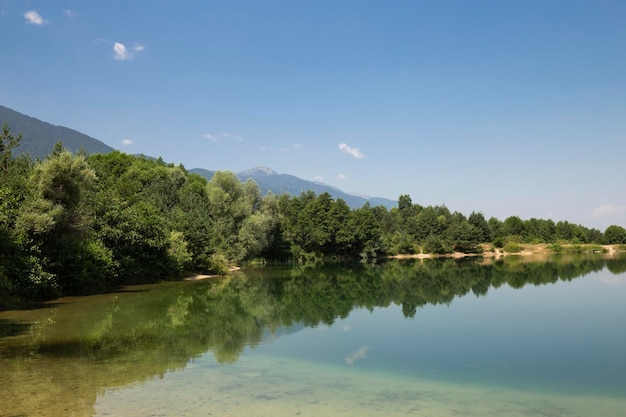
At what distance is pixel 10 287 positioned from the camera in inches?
968

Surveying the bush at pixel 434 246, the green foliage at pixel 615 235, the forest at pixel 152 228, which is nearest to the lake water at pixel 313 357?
the forest at pixel 152 228

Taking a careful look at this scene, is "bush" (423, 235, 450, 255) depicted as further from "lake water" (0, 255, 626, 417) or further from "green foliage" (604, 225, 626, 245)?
"lake water" (0, 255, 626, 417)

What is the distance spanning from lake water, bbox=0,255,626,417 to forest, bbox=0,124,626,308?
315 centimetres

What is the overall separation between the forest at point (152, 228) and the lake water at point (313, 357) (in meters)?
3.15

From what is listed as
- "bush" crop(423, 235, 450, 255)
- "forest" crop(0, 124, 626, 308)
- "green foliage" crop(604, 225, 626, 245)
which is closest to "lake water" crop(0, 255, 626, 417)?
"forest" crop(0, 124, 626, 308)

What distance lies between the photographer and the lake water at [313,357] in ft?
35.6

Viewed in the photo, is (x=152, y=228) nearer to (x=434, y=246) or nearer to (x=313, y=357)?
(x=313, y=357)

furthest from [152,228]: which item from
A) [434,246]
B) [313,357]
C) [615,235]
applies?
[615,235]

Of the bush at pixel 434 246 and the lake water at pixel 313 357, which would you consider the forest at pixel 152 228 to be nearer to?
the bush at pixel 434 246

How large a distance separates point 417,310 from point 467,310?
295 centimetres

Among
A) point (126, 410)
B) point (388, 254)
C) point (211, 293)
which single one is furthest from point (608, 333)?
point (388, 254)

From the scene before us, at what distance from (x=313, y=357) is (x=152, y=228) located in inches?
1157

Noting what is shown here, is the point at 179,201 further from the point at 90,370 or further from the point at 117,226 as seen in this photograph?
the point at 90,370

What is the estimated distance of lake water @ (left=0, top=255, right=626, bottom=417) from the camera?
10.8 metres
